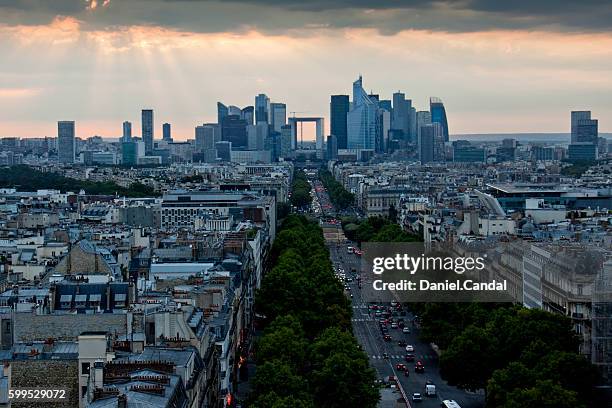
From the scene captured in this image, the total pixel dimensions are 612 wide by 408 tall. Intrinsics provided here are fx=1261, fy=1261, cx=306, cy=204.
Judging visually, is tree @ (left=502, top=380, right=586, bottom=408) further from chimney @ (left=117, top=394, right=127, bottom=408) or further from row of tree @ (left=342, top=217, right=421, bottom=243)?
row of tree @ (left=342, top=217, right=421, bottom=243)

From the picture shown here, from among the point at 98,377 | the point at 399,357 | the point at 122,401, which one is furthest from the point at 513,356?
the point at 122,401

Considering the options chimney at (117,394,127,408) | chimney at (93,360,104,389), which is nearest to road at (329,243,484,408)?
chimney at (93,360,104,389)

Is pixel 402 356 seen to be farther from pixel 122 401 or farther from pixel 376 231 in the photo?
pixel 376 231

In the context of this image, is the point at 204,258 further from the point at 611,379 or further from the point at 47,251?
the point at 611,379

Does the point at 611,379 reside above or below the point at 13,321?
below

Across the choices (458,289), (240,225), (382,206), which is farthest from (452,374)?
(382,206)

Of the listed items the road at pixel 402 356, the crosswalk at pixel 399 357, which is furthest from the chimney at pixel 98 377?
the crosswalk at pixel 399 357
